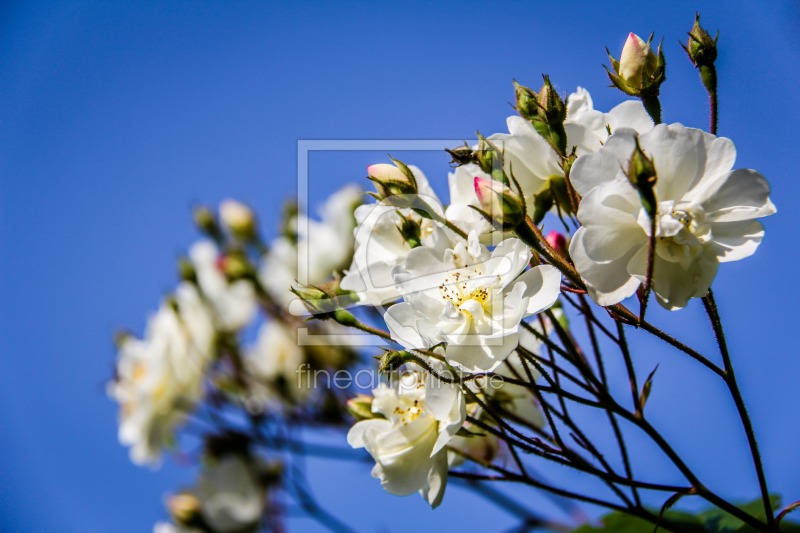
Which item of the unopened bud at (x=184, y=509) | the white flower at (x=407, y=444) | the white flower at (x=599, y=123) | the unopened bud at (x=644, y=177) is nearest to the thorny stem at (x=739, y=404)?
the unopened bud at (x=644, y=177)

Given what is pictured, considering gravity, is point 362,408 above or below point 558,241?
below

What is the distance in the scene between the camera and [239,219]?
2.92 m

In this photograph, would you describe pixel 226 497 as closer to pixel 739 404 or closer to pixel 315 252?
pixel 315 252

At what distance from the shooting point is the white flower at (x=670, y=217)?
0.96 metres

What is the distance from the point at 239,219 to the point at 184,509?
1.11 metres

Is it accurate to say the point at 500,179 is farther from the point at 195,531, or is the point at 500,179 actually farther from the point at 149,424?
the point at 195,531

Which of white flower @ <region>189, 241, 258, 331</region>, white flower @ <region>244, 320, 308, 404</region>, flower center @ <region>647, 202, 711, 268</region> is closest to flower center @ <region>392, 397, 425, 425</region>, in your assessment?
flower center @ <region>647, 202, 711, 268</region>

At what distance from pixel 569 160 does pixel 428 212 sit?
0.76 ft

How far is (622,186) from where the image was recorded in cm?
96

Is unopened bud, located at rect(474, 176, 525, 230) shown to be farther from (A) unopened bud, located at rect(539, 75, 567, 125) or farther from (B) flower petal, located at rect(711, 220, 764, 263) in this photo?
(B) flower petal, located at rect(711, 220, 764, 263)

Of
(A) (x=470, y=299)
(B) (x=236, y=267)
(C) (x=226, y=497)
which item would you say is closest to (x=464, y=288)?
(A) (x=470, y=299)

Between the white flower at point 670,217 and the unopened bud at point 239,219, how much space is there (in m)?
2.09

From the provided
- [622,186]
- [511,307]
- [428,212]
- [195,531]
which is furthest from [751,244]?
[195,531]

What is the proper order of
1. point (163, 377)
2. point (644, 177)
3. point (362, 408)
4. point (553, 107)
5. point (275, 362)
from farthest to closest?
point (275, 362), point (163, 377), point (362, 408), point (553, 107), point (644, 177)
